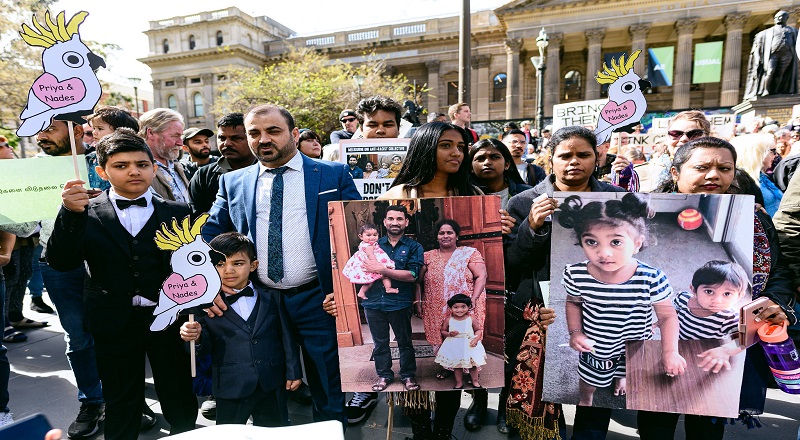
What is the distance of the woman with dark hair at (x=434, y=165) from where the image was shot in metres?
2.36

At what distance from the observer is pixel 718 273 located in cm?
196

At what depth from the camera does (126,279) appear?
2383 mm

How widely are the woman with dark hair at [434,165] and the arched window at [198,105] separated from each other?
45714mm

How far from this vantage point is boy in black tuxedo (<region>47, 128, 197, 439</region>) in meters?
2.35

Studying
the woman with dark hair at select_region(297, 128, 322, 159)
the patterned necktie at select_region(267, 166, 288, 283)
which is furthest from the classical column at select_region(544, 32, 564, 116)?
the patterned necktie at select_region(267, 166, 288, 283)

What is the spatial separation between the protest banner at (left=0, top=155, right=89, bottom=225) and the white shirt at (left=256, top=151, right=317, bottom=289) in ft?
3.02

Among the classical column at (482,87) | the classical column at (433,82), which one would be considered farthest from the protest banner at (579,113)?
the classical column at (433,82)

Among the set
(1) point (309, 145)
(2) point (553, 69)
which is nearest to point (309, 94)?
(2) point (553, 69)

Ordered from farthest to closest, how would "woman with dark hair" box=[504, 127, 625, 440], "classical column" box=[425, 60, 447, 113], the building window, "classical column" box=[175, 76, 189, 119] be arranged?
"classical column" box=[175, 76, 189, 119] → the building window → "classical column" box=[425, 60, 447, 113] → "woman with dark hair" box=[504, 127, 625, 440]

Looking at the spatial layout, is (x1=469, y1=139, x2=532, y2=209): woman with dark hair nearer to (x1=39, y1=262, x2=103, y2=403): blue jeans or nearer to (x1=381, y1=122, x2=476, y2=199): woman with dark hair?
(x1=381, y1=122, x2=476, y2=199): woman with dark hair

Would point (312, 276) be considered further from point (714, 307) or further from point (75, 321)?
point (714, 307)

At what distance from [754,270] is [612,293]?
755 mm

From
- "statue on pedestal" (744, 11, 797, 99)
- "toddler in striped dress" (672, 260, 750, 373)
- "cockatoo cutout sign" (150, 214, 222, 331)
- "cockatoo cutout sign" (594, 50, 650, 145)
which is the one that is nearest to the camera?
"toddler in striped dress" (672, 260, 750, 373)

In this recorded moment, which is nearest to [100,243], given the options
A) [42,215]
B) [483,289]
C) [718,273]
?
[42,215]
